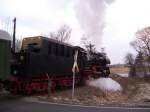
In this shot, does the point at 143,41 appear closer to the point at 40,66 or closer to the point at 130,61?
the point at 130,61

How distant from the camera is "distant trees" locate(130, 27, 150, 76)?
90125 mm

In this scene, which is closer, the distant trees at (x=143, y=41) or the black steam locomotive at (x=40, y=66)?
the black steam locomotive at (x=40, y=66)

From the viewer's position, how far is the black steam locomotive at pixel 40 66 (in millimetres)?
21234

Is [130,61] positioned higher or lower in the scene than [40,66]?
higher

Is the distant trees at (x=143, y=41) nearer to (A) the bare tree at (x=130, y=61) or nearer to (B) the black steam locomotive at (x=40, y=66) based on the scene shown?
(A) the bare tree at (x=130, y=61)

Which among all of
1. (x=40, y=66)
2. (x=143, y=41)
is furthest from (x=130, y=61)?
(x=40, y=66)

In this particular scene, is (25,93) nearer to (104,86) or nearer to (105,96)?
(105,96)

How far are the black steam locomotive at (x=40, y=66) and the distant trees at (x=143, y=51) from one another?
62.0m

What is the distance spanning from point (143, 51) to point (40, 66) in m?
71.2

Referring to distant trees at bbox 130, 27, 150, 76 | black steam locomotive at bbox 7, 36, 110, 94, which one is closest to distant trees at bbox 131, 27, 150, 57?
distant trees at bbox 130, 27, 150, 76

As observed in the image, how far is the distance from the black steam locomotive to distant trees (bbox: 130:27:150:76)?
6198 cm

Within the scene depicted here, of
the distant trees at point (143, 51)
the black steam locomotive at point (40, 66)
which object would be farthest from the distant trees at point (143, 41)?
the black steam locomotive at point (40, 66)

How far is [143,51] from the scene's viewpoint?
299 ft

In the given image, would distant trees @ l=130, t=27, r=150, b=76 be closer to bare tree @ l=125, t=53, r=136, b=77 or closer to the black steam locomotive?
bare tree @ l=125, t=53, r=136, b=77
